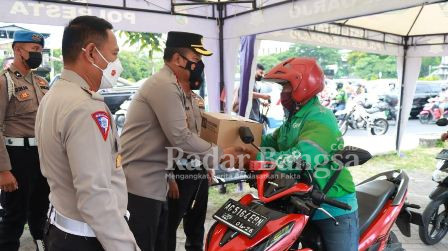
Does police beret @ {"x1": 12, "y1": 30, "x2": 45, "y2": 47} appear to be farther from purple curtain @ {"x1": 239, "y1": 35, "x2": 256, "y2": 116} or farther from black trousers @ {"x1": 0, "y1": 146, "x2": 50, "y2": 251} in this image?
purple curtain @ {"x1": 239, "y1": 35, "x2": 256, "y2": 116}

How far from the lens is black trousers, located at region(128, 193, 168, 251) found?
2240 millimetres

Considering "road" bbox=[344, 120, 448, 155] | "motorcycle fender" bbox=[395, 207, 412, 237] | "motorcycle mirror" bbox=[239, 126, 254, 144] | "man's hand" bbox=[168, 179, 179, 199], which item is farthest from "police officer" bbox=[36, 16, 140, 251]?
"road" bbox=[344, 120, 448, 155]

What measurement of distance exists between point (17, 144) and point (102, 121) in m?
2.02

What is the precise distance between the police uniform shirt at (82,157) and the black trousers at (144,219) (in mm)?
866

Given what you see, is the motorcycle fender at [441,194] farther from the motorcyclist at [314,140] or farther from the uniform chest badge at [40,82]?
the uniform chest badge at [40,82]

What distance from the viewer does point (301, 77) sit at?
6.06 ft

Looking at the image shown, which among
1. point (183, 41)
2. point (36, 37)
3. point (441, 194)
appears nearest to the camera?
point (183, 41)

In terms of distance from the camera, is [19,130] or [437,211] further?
[437,211]

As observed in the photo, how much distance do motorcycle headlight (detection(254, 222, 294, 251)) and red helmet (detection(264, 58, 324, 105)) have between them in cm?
64

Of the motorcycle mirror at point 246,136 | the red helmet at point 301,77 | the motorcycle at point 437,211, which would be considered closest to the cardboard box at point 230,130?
A: the motorcycle mirror at point 246,136

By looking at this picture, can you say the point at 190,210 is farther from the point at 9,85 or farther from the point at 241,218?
the point at 9,85

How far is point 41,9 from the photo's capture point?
12.0 feet

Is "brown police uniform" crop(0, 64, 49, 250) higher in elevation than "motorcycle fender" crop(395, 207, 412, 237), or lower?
higher

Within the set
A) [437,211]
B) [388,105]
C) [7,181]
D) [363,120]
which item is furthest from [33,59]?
[388,105]
